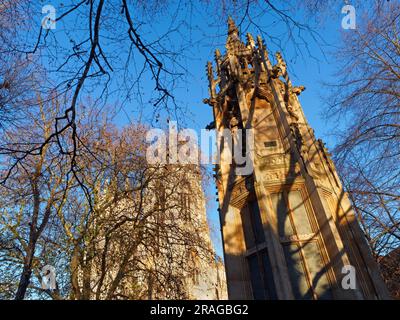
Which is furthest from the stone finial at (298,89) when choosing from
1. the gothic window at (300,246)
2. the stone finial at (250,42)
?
the gothic window at (300,246)

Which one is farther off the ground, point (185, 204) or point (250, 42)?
point (250, 42)

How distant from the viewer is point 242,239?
7.42 m

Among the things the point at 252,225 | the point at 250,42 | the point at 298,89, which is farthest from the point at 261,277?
the point at 250,42

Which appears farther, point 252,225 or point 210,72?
point 210,72

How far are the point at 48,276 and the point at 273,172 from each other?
6869mm

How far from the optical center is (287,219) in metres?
6.98

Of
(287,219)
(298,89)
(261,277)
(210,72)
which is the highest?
(210,72)

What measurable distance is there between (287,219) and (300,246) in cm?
67

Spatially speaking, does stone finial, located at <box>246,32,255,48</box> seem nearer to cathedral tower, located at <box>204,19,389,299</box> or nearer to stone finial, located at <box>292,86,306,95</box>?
stone finial, located at <box>292,86,306,95</box>

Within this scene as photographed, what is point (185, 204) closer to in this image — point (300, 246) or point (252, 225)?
point (252, 225)

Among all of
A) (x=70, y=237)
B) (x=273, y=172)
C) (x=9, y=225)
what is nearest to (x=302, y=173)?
(x=273, y=172)

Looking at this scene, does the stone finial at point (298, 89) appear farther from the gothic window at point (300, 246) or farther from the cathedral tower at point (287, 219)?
the gothic window at point (300, 246)
